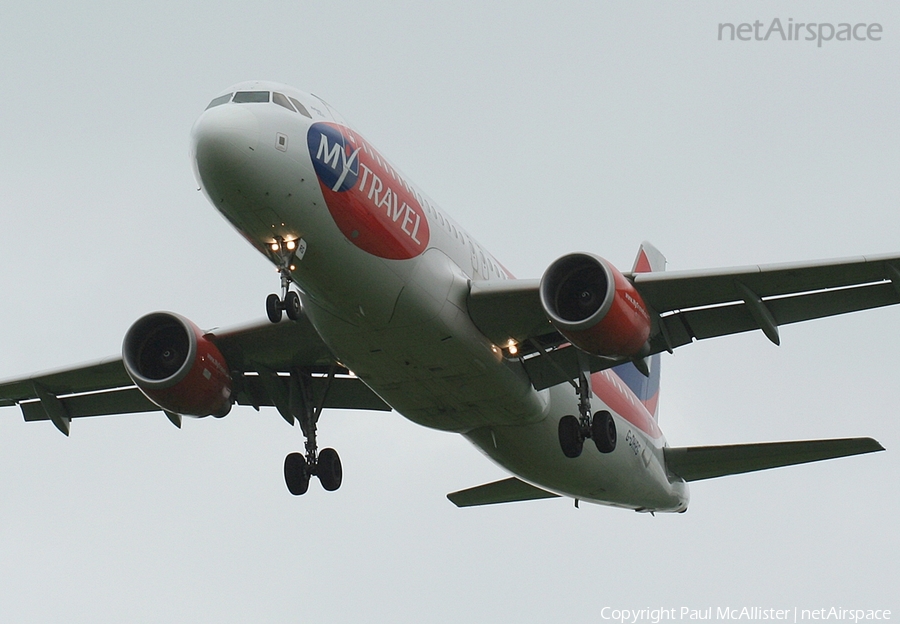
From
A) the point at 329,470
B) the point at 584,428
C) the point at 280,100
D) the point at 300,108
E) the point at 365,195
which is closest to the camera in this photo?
the point at 280,100

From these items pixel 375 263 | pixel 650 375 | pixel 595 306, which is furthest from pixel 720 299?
pixel 650 375

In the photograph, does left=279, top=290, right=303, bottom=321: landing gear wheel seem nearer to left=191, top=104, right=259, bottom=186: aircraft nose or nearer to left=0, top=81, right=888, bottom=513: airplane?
A: left=0, top=81, right=888, bottom=513: airplane

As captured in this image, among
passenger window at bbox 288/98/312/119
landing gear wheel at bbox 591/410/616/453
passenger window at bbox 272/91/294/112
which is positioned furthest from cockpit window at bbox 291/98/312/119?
landing gear wheel at bbox 591/410/616/453

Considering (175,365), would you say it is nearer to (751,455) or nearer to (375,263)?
(375,263)

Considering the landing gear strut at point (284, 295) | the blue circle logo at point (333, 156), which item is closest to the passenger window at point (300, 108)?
the blue circle logo at point (333, 156)

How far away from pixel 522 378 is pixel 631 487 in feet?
18.7

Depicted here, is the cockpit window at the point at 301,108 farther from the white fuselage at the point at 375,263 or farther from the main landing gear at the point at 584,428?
the main landing gear at the point at 584,428

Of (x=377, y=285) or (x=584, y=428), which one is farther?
(x=584, y=428)

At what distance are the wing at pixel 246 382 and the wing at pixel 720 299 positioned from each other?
3938 millimetres

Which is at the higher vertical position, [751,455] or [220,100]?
[220,100]

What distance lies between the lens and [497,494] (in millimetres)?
29250

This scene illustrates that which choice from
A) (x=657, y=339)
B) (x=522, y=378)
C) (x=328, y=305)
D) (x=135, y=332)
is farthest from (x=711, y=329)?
(x=135, y=332)

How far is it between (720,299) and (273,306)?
7685mm

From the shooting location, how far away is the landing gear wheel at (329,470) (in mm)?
24734
